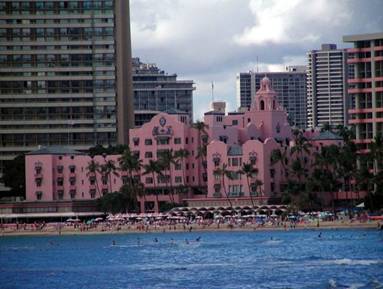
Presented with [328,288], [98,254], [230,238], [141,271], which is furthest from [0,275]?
[230,238]

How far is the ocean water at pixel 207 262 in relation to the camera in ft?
389

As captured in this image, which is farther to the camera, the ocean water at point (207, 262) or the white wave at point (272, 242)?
the white wave at point (272, 242)

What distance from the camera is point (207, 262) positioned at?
14338 centimetres

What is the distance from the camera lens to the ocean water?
11844cm

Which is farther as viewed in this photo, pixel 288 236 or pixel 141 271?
pixel 288 236

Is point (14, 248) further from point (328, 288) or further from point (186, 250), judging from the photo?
point (328, 288)

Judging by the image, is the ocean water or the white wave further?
the white wave

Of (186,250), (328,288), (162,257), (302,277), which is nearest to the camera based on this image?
(328,288)

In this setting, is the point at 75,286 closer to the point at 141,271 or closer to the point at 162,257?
the point at 141,271

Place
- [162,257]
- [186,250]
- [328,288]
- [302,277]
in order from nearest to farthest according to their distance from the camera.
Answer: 1. [328,288]
2. [302,277]
3. [162,257]
4. [186,250]

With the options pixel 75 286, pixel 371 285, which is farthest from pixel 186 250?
pixel 371 285

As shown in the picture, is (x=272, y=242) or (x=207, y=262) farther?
(x=272, y=242)

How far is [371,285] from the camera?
10856cm

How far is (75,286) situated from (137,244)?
222 feet
